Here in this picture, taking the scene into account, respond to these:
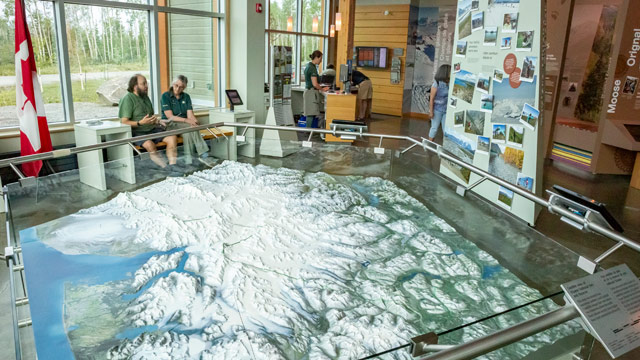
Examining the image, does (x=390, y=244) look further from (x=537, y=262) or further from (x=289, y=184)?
(x=289, y=184)

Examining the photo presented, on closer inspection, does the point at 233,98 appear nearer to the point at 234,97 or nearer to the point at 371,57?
the point at 234,97

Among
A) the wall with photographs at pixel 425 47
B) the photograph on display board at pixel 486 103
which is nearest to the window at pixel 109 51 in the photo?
the photograph on display board at pixel 486 103

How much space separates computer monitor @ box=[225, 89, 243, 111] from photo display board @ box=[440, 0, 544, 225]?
3.18 meters

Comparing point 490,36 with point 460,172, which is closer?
point 490,36

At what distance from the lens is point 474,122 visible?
15.6 ft

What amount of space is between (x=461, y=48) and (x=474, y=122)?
89 cm

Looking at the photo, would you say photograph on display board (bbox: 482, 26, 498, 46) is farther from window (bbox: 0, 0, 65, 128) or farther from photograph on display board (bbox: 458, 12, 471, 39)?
window (bbox: 0, 0, 65, 128)

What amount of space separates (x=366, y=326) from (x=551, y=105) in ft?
21.9

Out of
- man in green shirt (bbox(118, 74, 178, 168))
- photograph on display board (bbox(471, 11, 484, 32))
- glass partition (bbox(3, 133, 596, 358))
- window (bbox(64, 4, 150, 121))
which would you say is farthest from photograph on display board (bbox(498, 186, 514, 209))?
window (bbox(64, 4, 150, 121))

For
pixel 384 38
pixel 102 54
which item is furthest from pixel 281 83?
pixel 384 38

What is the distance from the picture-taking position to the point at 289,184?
4.00m

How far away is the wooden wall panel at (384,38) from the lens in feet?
39.2

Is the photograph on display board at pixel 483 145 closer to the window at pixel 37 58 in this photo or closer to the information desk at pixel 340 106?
the information desk at pixel 340 106

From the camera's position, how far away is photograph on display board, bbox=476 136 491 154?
4598 millimetres
